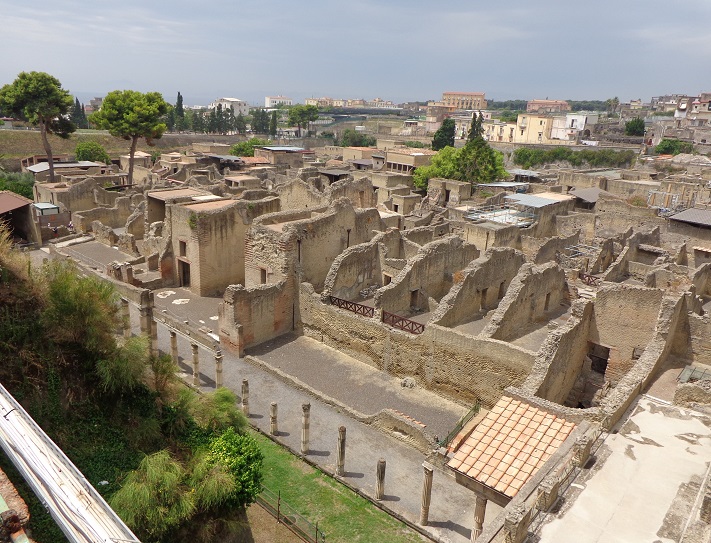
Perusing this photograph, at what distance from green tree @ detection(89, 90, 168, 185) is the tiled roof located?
42.7m

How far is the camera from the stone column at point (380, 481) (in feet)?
43.7

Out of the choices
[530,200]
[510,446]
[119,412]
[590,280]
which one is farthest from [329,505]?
[530,200]

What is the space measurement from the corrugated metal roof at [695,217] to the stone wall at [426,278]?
650 inches

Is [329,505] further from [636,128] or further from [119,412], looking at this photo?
[636,128]

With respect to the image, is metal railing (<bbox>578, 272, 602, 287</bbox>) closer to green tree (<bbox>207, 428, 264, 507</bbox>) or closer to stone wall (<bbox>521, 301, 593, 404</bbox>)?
stone wall (<bbox>521, 301, 593, 404</bbox>)

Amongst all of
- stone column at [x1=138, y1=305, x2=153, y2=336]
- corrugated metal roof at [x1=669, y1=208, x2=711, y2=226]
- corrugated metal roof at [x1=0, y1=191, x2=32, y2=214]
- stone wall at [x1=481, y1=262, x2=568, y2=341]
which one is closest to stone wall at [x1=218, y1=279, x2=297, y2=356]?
stone column at [x1=138, y1=305, x2=153, y2=336]

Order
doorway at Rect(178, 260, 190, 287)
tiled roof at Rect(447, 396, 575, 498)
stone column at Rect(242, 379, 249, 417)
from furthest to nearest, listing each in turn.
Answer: doorway at Rect(178, 260, 190, 287), stone column at Rect(242, 379, 249, 417), tiled roof at Rect(447, 396, 575, 498)

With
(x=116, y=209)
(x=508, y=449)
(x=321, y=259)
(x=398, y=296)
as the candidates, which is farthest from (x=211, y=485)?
(x=116, y=209)

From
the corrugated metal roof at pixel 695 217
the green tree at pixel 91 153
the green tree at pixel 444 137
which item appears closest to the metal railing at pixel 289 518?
the corrugated metal roof at pixel 695 217

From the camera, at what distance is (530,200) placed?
39812 mm

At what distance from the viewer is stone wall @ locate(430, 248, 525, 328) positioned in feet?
65.2

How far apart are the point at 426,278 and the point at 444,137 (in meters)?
68.3

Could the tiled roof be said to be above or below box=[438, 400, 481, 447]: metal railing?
above

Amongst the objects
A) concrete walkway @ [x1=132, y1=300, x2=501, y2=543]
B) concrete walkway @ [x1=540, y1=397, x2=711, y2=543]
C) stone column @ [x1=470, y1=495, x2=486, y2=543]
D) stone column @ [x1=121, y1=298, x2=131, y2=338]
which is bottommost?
concrete walkway @ [x1=132, y1=300, x2=501, y2=543]
